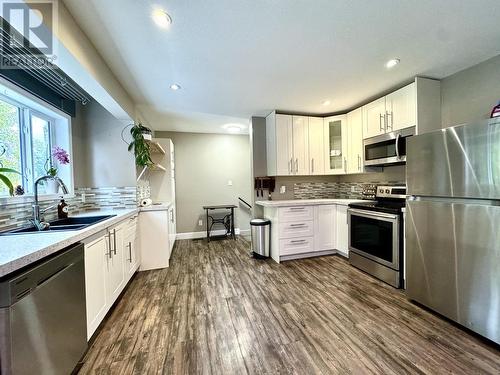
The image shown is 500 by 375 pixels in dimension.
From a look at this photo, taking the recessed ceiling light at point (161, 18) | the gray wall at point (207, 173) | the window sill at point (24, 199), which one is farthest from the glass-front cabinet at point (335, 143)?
the window sill at point (24, 199)

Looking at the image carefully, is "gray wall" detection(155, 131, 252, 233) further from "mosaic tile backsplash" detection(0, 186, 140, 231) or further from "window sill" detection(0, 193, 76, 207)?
"window sill" detection(0, 193, 76, 207)

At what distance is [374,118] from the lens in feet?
9.86

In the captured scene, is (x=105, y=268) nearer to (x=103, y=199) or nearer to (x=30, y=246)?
(x=30, y=246)

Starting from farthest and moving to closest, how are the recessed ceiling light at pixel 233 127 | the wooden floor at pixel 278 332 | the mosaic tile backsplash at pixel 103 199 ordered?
the recessed ceiling light at pixel 233 127 < the mosaic tile backsplash at pixel 103 199 < the wooden floor at pixel 278 332

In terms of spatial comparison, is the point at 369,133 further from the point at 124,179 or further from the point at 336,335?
the point at 124,179

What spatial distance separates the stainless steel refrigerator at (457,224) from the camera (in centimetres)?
157

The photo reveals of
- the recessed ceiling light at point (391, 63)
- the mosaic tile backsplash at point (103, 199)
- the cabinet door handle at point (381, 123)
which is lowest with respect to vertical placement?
the mosaic tile backsplash at point (103, 199)

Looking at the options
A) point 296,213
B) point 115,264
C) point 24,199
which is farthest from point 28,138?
point 296,213

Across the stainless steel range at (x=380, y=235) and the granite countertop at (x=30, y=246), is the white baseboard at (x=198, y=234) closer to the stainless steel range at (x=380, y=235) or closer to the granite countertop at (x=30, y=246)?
the stainless steel range at (x=380, y=235)

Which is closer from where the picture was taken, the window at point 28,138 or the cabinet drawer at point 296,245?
the window at point 28,138

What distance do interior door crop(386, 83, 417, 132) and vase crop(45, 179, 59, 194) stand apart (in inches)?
162

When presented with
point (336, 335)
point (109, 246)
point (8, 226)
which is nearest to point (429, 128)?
point (336, 335)

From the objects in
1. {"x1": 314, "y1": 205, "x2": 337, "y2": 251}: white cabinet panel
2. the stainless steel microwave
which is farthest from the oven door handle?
the stainless steel microwave

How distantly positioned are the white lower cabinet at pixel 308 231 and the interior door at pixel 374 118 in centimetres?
116
